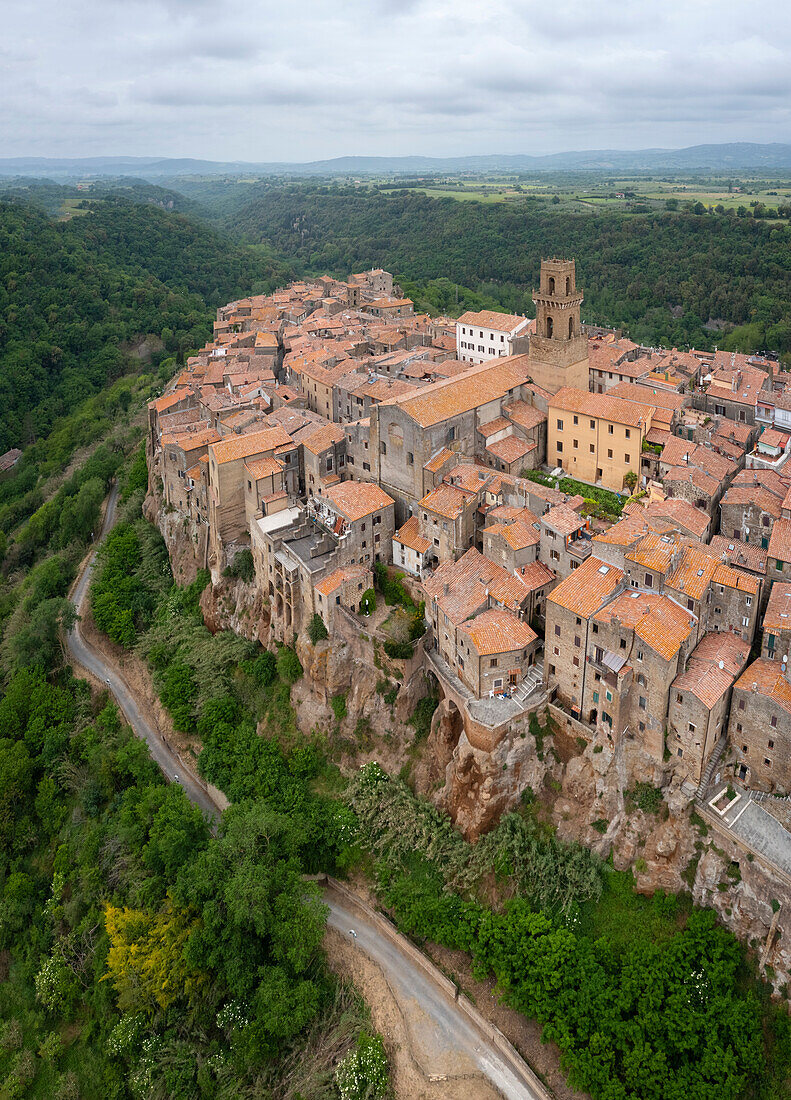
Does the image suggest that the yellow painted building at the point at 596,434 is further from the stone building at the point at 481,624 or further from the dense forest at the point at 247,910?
the dense forest at the point at 247,910

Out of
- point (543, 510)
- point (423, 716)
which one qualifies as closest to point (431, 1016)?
point (423, 716)

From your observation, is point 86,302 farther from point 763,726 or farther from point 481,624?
point 763,726

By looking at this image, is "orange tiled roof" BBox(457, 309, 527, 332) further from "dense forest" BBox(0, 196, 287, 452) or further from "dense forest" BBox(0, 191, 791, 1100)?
"dense forest" BBox(0, 196, 287, 452)

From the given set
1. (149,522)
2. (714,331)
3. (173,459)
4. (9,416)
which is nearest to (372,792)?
(173,459)

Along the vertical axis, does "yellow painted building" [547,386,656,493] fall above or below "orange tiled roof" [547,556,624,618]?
above

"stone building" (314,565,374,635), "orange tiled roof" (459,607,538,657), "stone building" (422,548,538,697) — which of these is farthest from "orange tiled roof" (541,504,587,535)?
"stone building" (314,565,374,635)

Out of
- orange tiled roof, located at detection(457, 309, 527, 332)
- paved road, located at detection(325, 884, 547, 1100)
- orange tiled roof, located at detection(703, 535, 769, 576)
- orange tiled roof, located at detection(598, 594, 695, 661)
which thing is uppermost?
orange tiled roof, located at detection(457, 309, 527, 332)

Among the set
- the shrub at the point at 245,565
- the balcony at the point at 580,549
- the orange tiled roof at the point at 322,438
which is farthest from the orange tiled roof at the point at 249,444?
the balcony at the point at 580,549
